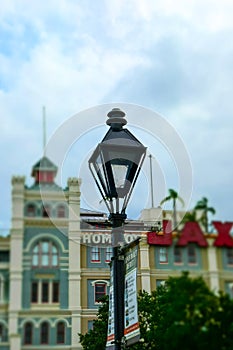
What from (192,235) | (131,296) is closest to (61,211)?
(192,235)

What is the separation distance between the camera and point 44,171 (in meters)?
6.37

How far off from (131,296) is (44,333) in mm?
2157

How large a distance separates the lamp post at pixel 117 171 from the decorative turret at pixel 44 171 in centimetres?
123

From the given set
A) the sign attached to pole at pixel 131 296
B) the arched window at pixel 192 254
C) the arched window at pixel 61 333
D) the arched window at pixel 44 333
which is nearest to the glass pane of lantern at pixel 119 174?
the sign attached to pole at pixel 131 296

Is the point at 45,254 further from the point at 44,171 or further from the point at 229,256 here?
the point at 229,256

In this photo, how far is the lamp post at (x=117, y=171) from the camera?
7.73m

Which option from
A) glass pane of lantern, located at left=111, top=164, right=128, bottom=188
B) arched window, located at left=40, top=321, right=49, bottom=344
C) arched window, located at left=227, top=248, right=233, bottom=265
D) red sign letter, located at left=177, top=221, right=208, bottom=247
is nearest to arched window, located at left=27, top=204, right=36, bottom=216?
arched window, located at left=40, top=321, right=49, bottom=344

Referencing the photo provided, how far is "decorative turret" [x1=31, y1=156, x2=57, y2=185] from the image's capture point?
611 centimetres

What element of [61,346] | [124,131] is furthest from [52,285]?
[124,131]

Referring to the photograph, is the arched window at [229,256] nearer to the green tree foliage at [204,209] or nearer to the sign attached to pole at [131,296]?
the green tree foliage at [204,209]

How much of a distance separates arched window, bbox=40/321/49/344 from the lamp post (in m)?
2.34

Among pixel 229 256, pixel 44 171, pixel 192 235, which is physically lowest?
pixel 229 256

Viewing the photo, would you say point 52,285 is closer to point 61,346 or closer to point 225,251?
point 61,346

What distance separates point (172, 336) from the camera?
5312mm
